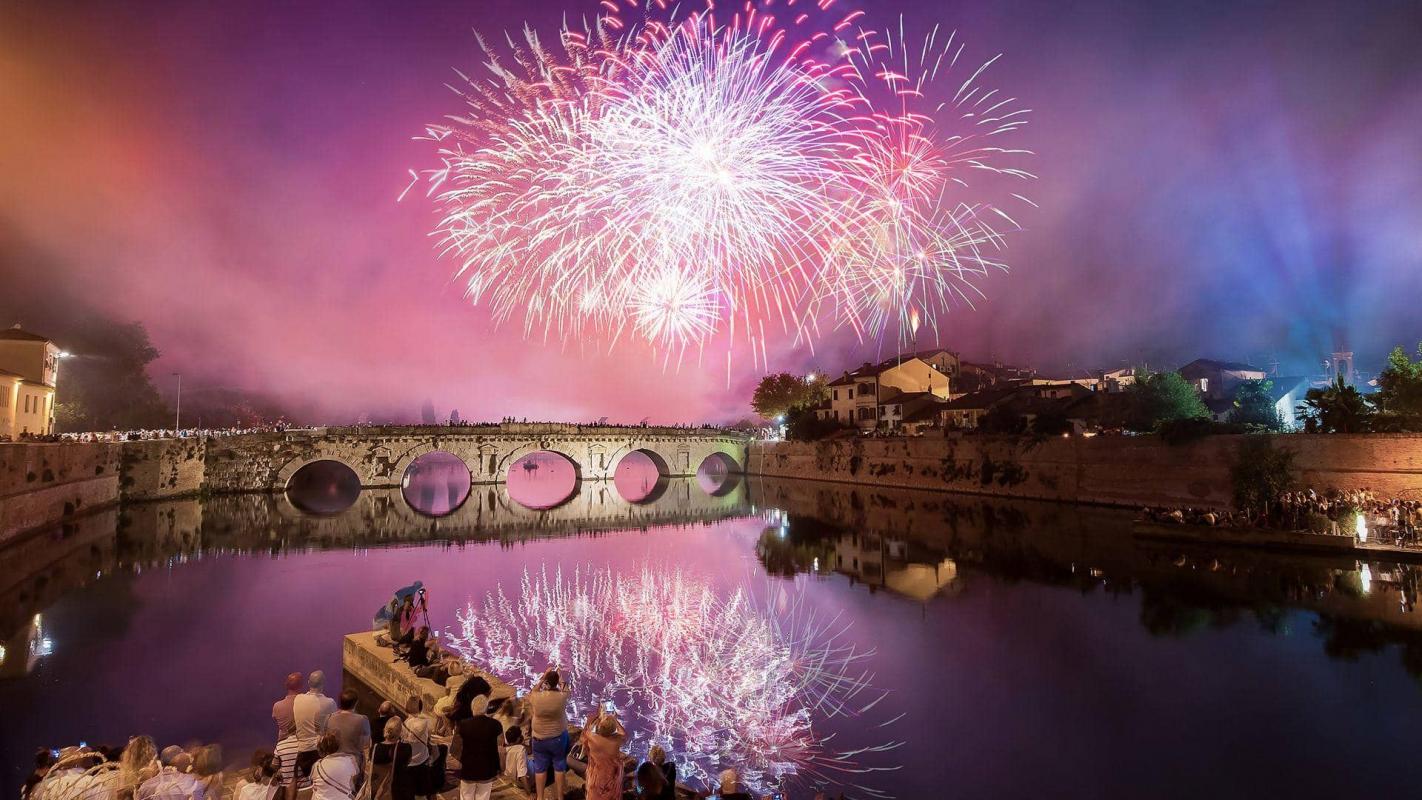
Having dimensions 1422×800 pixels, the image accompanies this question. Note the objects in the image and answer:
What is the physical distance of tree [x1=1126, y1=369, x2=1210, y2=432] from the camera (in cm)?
3975

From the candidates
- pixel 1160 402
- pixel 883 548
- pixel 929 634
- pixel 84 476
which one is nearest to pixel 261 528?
pixel 84 476

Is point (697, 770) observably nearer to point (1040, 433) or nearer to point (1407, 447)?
point (1407, 447)

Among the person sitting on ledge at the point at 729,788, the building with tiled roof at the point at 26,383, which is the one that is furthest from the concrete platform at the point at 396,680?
the building with tiled roof at the point at 26,383

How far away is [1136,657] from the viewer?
14.6m

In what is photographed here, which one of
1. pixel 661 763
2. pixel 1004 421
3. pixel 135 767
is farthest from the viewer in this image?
pixel 1004 421

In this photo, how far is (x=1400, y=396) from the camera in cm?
3009

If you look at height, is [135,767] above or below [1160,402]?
below

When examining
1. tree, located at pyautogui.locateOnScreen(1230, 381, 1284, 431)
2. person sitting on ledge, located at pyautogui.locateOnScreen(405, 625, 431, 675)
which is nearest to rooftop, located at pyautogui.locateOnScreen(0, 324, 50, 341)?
person sitting on ledge, located at pyautogui.locateOnScreen(405, 625, 431, 675)

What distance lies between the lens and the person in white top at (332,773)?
529cm

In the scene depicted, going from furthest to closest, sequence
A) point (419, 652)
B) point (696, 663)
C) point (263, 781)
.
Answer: point (696, 663) < point (419, 652) < point (263, 781)

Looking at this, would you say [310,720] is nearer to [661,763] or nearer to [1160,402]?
[661,763]

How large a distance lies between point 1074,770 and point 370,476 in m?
50.2

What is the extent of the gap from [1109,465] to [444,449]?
43.5 metres

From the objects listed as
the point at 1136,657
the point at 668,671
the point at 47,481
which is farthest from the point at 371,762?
the point at 47,481
